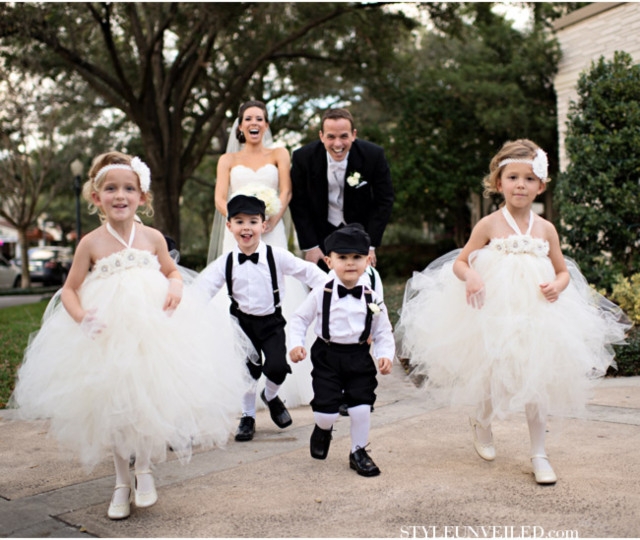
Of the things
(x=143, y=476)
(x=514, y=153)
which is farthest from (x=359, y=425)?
(x=514, y=153)

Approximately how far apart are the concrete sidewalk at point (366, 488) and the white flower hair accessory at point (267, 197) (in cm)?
166

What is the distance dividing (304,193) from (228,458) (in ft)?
7.56

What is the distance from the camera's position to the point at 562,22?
1287 centimetres

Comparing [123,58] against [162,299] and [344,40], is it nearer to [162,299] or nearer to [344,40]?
[344,40]

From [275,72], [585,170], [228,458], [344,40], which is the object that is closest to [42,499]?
[228,458]

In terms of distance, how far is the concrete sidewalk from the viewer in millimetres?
2898

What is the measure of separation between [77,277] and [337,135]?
231 cm

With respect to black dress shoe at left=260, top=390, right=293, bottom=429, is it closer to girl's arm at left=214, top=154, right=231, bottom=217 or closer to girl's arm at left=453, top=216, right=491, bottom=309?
girl's arm at left=453, top=216, right=491, bottom=309

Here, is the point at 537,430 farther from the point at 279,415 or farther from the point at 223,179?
the point at 223,179

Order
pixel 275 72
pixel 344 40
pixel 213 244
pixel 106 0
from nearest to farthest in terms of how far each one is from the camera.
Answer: pixel 213 244, pixel 106 0, pixel 344 40, pixel 275 72

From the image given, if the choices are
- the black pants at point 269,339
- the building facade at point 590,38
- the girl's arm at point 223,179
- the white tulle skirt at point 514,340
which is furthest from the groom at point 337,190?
the building facade at point 590,38

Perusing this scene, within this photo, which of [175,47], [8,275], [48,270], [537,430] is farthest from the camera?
[48,270]

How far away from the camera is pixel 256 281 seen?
4418 millimetres

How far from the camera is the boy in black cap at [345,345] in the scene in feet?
12.3
